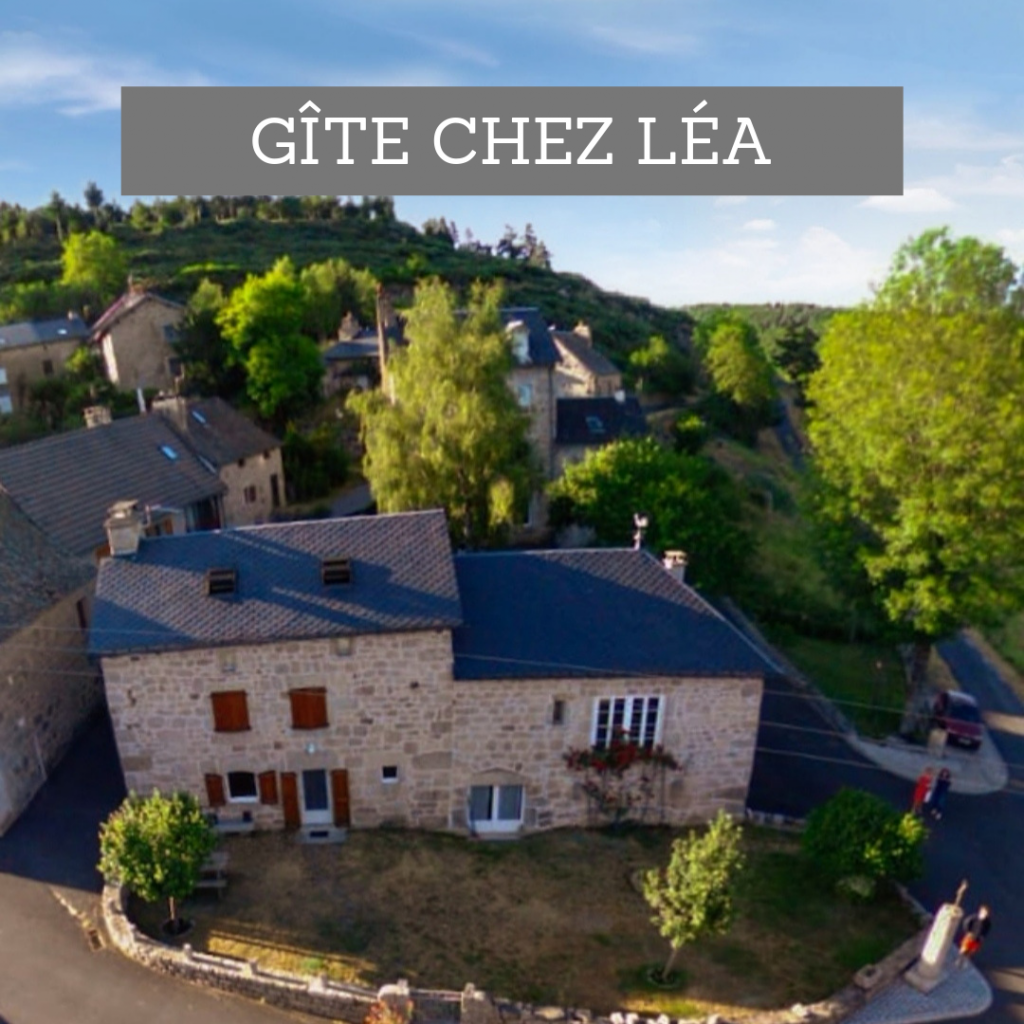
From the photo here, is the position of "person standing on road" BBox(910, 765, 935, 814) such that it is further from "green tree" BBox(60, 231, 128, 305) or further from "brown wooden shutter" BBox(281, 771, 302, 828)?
"green tree" BBox(60, 231, 128, 305)

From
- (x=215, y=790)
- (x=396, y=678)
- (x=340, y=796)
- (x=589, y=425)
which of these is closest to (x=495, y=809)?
(x=340, y=796)

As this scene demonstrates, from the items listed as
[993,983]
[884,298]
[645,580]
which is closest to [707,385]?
[884,298]


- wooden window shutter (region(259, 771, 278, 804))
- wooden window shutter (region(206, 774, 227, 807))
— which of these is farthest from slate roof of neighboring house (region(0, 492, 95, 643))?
wooden window shutter (region(259, 771, 278, 804))

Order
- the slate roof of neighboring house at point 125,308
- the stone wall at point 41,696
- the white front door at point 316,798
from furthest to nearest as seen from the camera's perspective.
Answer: the slate roof of neighboring house at point 125,308 → the stone wall at point 41,696 → the white front door at point 316,798

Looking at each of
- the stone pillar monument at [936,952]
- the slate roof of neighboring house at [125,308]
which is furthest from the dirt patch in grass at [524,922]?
the slate roof of neighboring house at [125,308]

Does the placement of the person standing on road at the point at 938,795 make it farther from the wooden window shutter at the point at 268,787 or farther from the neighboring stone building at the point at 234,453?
the neighboring stone building at the point at 234,453

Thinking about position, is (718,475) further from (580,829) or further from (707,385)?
(707,385)

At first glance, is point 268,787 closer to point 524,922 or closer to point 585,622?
point 524,922
